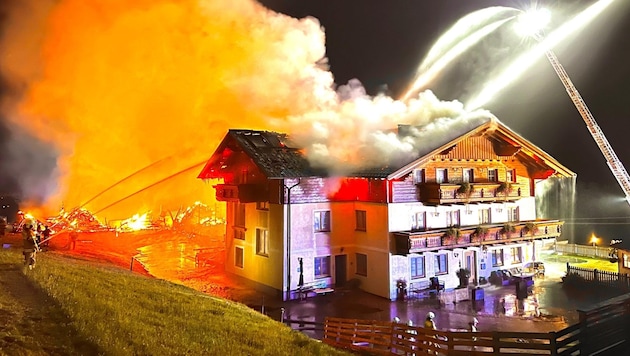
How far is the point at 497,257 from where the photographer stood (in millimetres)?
39125

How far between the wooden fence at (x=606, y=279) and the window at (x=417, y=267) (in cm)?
1322

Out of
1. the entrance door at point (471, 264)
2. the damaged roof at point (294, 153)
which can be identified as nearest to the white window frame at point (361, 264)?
the damaged roof at point (294, 153)

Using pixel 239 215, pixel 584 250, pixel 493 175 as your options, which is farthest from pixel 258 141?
pixel 584 250

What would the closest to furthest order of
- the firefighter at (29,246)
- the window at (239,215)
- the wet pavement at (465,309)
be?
the firefighter at (29,246), the wet pavement at (465,309), the window at (239,215)

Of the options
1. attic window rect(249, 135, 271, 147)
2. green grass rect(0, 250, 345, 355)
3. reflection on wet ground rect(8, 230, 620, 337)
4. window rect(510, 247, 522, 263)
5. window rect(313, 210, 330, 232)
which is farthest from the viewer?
window rect(510, 247, 522, 263)

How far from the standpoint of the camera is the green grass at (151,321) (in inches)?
577

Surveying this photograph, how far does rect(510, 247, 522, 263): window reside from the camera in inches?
1591

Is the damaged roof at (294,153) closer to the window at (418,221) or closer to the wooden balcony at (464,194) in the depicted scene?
the wooden balcony at (464,194)

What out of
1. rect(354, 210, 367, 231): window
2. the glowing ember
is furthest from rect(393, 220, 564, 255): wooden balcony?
the glowing ember

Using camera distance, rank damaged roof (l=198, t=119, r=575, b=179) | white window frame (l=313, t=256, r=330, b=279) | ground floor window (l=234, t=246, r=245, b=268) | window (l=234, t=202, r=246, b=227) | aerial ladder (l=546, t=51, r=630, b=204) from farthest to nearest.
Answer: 1. aerial ladder (l=546, t=51, r=630, b=204)
2. window (l=234, t=202, r=246, b=227)
3. ground floor window (l=234, t=246, r=245, b=268)
4. white window frame (l=313, t=256, r=330, b=279)
5. damaged roof (l=198, t=119, r=575, b=179)

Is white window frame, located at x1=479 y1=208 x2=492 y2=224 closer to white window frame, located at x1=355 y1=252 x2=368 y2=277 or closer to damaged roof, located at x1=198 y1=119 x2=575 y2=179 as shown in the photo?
damaged roof, located at x1=198 y1=119 x2=575 y2=179

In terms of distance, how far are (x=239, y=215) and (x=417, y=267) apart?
53.0 ft

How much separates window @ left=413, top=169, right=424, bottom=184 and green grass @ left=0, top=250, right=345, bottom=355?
18.0m

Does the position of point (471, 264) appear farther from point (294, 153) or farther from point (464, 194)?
point (294, 153)
